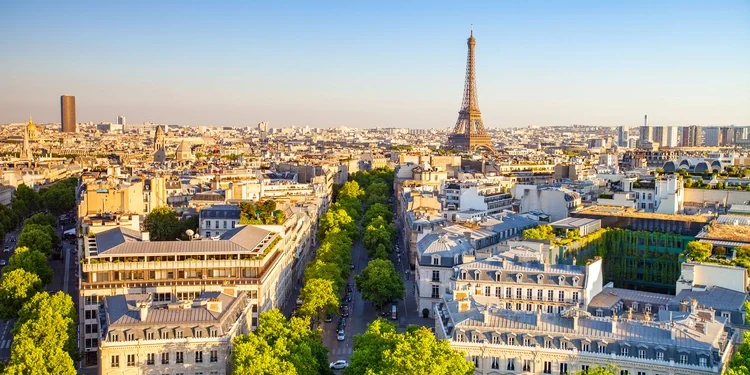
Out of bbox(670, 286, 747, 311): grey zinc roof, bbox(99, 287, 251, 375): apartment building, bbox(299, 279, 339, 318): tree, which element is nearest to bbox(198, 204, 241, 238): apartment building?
bbox(299, 279, 339, 318): tree

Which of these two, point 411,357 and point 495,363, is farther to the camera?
point 495,363

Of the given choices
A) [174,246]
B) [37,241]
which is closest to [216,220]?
[37,241]

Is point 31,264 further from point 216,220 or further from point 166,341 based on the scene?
→ point 166,341

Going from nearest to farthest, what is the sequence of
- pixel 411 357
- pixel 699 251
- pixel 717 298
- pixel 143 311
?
pixel 411 357, pixel 143 311, pixel 717 298, pixel 699 251

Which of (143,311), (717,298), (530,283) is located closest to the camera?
(143,311)

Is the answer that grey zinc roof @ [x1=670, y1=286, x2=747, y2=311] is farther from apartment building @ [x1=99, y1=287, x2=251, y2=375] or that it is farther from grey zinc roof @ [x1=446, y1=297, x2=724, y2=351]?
apartment building @ [x1=99, y1=287, x2=251, y2=375]

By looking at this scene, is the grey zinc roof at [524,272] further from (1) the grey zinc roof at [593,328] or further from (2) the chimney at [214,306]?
(2) the chimney at [214,306]

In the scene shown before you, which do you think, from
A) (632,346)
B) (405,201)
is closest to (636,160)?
(405,201)

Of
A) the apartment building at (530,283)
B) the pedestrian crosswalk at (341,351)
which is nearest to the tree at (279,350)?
the pedestrian crosswalk at (341,351)
